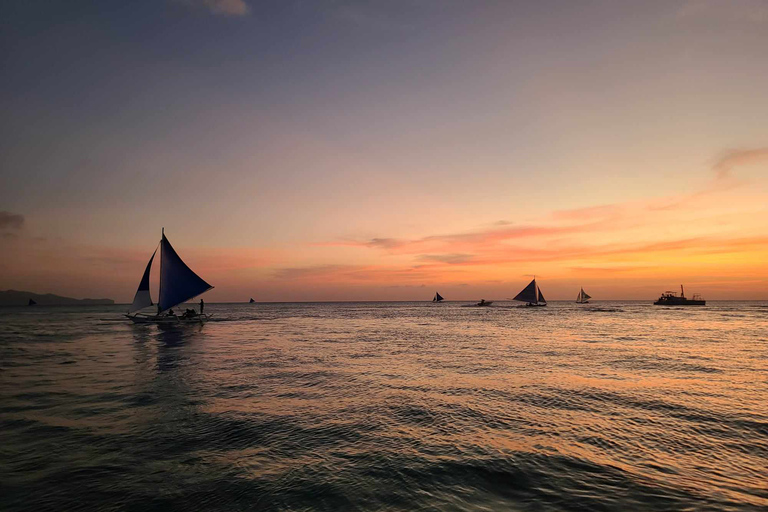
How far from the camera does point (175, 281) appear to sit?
53.2 meters

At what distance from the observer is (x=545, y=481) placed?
796cm

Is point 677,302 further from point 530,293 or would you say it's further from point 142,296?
point 142,296

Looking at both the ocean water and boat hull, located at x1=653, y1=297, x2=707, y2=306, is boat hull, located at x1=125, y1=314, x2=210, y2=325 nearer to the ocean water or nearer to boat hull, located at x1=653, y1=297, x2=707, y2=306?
the ocean water

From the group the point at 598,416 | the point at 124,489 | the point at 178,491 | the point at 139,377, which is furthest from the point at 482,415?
the point at 139,377

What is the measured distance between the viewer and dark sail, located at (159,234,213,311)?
52.0 meters

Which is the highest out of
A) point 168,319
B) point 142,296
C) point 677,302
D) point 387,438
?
point 142,296

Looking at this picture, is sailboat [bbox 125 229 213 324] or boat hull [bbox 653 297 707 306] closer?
sailboat [bbox 125 229 213 324]

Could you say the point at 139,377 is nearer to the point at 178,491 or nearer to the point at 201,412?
the point at 201,412

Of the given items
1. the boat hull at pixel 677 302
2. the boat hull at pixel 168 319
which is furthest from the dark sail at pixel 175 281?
the boat hull at pixel 677 302

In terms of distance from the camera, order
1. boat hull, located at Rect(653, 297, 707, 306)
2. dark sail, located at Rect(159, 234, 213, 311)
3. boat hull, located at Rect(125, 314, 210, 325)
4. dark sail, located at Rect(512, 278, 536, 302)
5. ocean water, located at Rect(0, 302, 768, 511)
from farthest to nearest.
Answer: boat hull, located at Rect(653, 297, 707, 306) < dark sail, located at Rect(512, 278, 536, 302) < boat hull, located at Rect(125, 314, 210, 325) < dark sail, located at Rect(159, 234, 213, 311) < ocean water, located at Rect(0, 302, 768, 511)

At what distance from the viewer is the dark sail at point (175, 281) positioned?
171 feet

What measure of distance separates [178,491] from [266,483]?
1.67 meters

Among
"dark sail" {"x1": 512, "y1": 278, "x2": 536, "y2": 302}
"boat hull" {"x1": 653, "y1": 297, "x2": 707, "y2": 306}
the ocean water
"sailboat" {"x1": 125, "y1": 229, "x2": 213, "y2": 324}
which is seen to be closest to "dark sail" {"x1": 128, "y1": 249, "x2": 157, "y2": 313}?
"sailboat" {"x1": 125, "y1": 229, "x2": 213, "y2": 324}

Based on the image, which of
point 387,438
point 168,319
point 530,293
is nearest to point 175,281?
point 168,319
